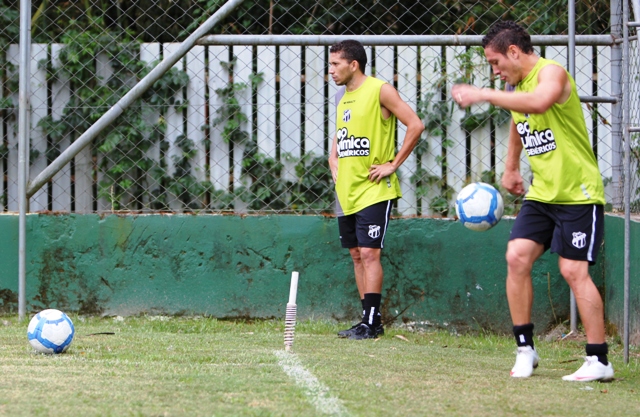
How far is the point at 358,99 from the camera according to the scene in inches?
264

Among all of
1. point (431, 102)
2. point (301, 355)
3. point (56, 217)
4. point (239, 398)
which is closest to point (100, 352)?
point (301, 355)

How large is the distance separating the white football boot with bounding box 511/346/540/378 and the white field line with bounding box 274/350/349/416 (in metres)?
1.15

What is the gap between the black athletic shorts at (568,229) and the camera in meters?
4.88

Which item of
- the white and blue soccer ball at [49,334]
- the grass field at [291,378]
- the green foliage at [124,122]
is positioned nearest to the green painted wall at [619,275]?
the grass field at [291,378]

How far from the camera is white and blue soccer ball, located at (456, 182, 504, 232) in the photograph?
5.35 metres

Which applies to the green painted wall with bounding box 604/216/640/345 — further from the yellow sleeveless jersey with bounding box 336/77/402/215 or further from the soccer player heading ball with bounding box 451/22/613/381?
the yellow sleeveless jersey with bounding box 336/77/402/215

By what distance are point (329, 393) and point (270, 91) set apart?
4054 millimetres

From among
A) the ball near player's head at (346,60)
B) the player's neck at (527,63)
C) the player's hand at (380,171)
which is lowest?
the player's hand at (380,171)

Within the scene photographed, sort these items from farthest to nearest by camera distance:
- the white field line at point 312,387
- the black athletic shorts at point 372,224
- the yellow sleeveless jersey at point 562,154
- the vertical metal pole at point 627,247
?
1. the black athletic shorts at point 372,224
2. the vertical metal pole at point 627,247
3. the yellow sleeveless jersey at point 562,154
4. the white field line at point 312,387

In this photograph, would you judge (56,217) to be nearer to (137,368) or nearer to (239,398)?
(137,368)

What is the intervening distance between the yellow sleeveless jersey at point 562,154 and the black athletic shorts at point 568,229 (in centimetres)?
5

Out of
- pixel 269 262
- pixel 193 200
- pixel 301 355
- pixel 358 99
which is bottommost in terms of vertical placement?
pixel 301 355

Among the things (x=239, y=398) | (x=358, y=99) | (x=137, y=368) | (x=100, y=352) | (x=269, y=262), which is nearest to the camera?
(x=239, y=398)

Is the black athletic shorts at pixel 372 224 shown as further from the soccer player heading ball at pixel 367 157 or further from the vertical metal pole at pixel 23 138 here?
the vertical metal pole at pixel 23 138
